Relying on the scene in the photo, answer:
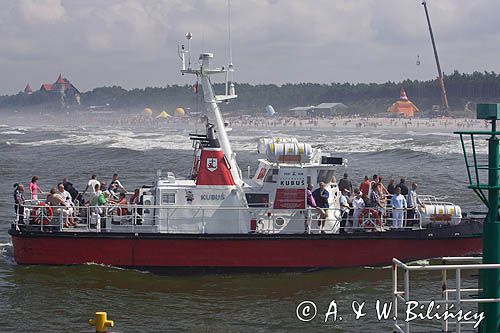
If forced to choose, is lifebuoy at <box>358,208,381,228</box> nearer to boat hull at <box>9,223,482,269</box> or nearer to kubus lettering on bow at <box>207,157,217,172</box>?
boat hull at <box>9,223,482,269</box>

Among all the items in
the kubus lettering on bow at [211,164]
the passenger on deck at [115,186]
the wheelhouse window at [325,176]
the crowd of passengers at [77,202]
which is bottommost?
the crowd of passengers at [77,202]

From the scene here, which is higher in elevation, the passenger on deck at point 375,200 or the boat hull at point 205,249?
the passenger on deck at point 375,200

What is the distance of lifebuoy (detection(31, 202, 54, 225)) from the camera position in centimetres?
1734

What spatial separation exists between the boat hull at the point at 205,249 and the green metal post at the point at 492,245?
27.3ft

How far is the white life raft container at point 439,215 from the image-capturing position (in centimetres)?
1834

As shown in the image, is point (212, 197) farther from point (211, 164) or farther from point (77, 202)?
point (77, 202)

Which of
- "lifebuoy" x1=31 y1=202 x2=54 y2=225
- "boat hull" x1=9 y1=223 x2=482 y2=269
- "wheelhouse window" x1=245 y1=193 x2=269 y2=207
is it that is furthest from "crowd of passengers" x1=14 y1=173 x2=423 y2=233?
"wheelhouse window" x1=245 y1=193 x2=269 y2=207

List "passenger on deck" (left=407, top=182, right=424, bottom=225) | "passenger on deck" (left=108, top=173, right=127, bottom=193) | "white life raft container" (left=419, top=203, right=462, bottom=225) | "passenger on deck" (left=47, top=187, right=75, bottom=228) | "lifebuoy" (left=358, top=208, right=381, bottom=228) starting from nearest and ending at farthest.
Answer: "passenger on deck" (left=47, top=187, right=75, bottom=228) → "lifebuoy" (left=358, top=208, right=381, bottom=228) → "passenger on deck" (left=407, top=182, right=424, bottom=225) → "white life raft container" (left=419, top=203, right=462, bottom=225) → "passenger on deck" (left=108, top=173, right=127, bottom=193)

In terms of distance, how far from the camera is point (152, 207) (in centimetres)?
1703

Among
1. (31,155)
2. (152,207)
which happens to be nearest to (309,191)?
(152,207)

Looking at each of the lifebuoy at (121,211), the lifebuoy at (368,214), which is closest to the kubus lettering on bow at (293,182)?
the lifebuoy at (368,214)

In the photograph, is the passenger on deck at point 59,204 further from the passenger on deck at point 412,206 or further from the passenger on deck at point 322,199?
the passenger on deck at point 412,206

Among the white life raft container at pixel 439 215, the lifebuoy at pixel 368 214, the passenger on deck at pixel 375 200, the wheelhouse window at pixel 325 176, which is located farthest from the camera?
the white life raft container at pixel 439 215

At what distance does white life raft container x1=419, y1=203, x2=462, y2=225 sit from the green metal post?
9344 mm
